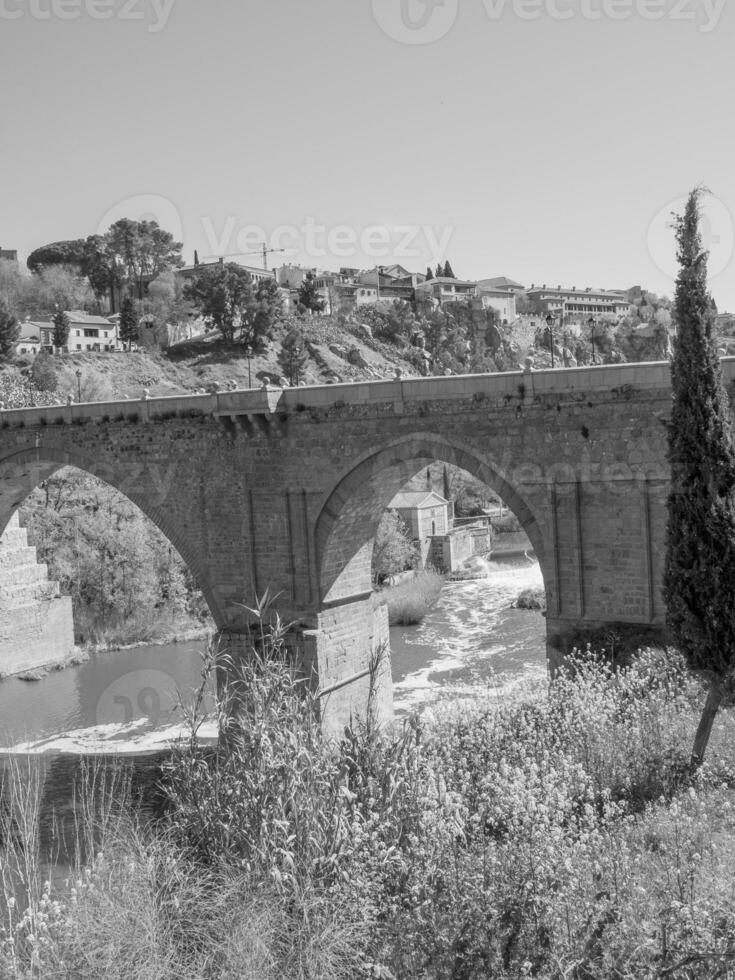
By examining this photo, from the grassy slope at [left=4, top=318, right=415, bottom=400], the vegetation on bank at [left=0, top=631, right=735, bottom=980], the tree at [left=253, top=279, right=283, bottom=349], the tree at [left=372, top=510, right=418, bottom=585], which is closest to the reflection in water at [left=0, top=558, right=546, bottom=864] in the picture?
the tree at [left=372, top=510, right=418, bottom=585]

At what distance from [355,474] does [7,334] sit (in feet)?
115

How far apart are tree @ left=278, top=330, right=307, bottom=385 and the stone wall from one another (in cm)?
2530

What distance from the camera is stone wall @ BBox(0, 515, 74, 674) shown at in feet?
86.1

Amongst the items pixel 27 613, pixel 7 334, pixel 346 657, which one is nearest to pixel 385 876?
pixel 346 657

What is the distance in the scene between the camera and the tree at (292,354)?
52188mm

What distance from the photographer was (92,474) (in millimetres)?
22516

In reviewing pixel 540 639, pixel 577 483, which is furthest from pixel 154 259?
pixel 577 483

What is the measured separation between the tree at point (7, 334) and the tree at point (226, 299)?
1342cm

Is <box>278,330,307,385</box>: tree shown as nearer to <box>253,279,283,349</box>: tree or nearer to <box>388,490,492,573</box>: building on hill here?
<box>253,279,283,349</box>: tree

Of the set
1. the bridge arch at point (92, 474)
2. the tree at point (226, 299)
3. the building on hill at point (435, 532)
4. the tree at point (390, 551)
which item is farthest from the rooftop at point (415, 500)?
the tree at point (226, 299)

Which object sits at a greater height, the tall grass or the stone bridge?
the stone bridge

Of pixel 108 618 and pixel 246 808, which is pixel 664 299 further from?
pixel 246 808

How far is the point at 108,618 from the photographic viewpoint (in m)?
29.0

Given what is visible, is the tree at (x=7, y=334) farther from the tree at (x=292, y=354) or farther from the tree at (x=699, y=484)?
the tree at (x=699, y=484)
